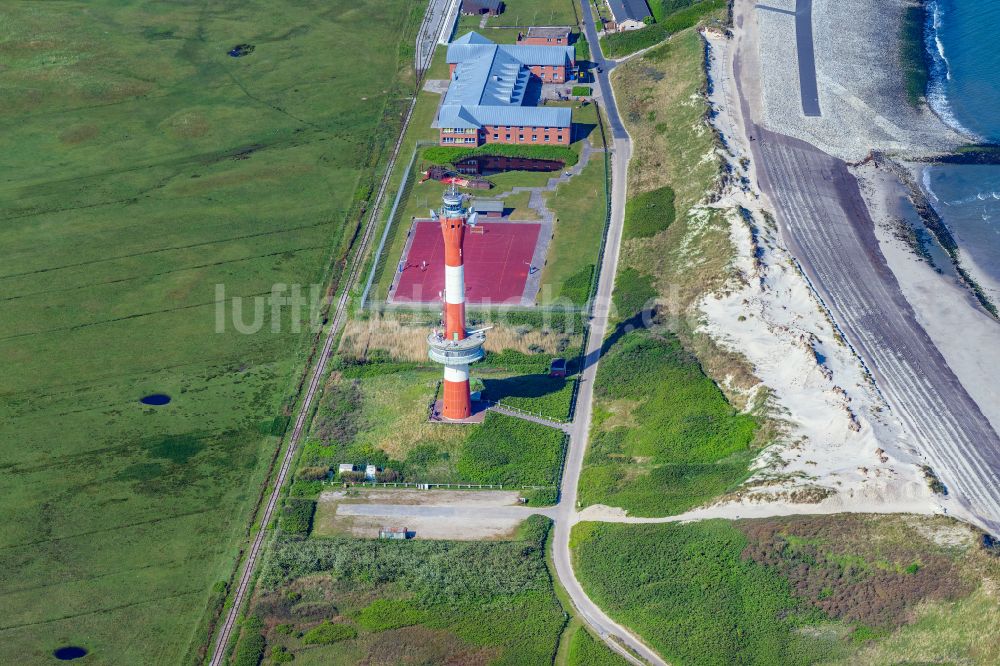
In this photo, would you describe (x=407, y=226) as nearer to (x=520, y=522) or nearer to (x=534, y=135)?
(x=534, y=135)

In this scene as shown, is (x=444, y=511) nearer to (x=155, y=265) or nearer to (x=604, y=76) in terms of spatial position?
(x=155, y=265)

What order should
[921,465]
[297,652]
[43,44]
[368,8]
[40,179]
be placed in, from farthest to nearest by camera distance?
1. [368,8]
2. [43,44]
3. [40,179]
4. [921,465]
5. [297,652]

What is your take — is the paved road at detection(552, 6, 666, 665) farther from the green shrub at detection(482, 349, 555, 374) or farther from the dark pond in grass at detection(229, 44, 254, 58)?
the dark pond in grass at detection(229, 44, 254, 58)

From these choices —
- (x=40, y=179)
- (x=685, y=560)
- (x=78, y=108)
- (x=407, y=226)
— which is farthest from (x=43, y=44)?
(x=685, y=560)

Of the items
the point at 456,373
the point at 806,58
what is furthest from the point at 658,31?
the point at 456,373

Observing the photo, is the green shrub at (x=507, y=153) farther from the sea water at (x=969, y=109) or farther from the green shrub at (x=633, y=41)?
the sea water at (x=969, y=109)

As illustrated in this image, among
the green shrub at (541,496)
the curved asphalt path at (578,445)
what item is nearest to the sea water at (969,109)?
the curved asphalt path at (578,445)
